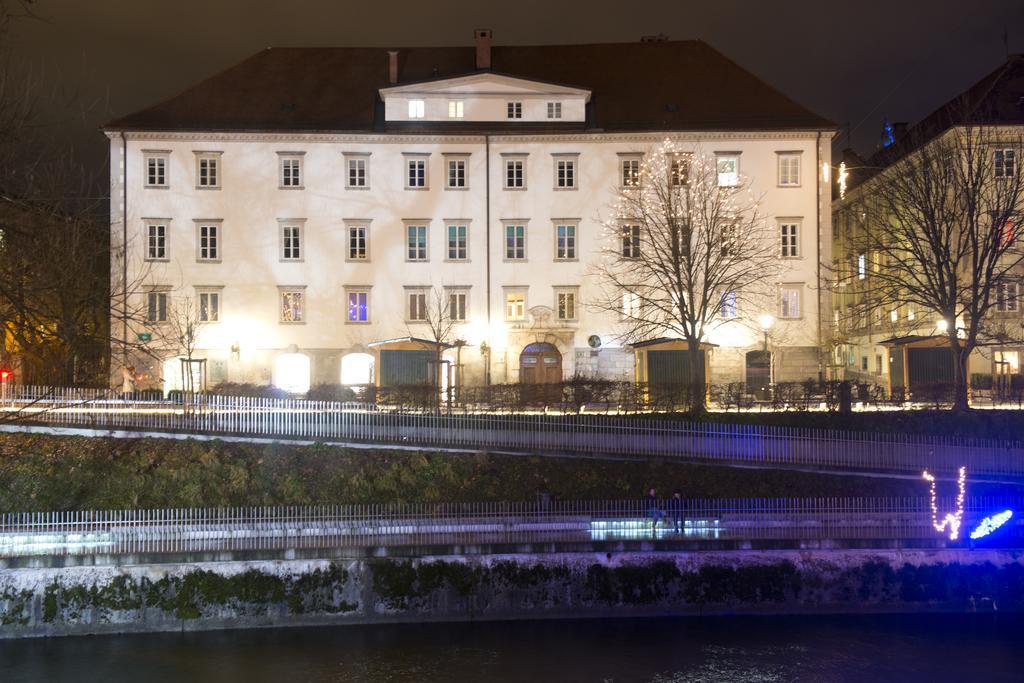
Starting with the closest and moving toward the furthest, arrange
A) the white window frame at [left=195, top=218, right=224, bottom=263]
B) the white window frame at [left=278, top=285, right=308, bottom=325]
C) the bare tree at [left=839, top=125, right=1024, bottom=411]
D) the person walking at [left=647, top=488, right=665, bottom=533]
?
1. the person walking at [left=647, top=488, right=665, bottom=533]
2. the bare tree at [left=839, top=125, right=1024, bottom=411]
3. the white window frame at [left=195, top=218, right=224, bottom=263]
4. the white window frame at [left=278, top=285, right=308, bottom=325]

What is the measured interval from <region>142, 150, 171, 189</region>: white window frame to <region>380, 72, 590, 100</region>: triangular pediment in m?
10.6

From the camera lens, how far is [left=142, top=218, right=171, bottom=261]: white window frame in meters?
44.8

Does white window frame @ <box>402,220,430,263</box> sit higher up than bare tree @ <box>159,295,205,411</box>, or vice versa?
white window frame @ <box>402,220,430,263</box>

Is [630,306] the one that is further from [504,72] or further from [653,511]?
[653,511]

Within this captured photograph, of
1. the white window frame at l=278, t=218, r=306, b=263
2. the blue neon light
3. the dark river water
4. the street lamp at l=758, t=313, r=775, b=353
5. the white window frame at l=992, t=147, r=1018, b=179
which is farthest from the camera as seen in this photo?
the white window frame at l=278, t=218, r=306, b=263

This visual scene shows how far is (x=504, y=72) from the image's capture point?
46.7 m

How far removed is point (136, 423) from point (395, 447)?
791 cm

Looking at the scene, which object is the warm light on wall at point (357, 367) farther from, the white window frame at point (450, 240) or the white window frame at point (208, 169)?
the white window frame at point (208, 169)

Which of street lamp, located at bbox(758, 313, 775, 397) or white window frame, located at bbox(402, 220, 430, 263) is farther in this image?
white window frame, located at bbox(402, 220, 430, 263)

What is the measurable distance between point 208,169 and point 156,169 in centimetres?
236

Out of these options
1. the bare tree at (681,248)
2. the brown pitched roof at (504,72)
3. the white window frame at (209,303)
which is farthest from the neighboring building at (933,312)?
the white window frame at (209,303)

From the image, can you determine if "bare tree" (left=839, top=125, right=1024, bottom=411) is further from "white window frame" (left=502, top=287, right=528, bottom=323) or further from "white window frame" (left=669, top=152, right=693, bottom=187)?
"white window frame" (left=502, top=287, right=528, bottom=323)

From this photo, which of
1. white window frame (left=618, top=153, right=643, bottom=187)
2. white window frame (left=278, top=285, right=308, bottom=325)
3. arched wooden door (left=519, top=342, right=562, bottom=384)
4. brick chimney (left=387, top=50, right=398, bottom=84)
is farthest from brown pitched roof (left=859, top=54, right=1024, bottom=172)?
white window frame (left=278, top=285, right=308, bottom=325)

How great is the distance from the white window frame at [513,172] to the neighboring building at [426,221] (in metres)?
0.10
